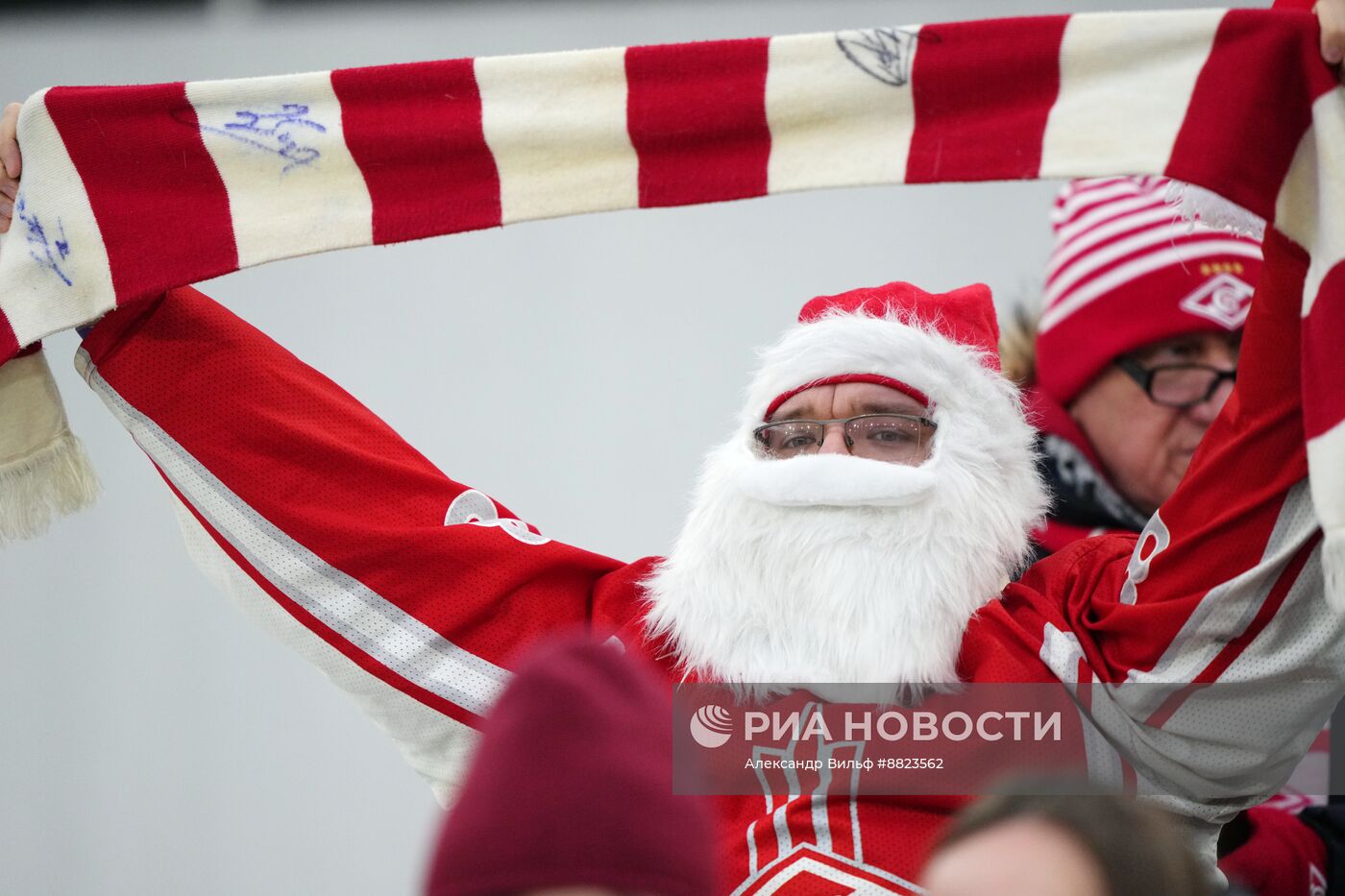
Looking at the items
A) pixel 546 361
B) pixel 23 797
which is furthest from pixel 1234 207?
pixel 23 797

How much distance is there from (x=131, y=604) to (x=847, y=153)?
5.91 ft

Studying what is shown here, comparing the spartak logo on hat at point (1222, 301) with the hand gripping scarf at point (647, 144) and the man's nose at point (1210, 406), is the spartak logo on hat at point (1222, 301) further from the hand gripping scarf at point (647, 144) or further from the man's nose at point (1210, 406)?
the hand gripping scarf at point (647, 144)

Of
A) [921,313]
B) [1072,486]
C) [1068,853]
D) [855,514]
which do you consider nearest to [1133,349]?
[1072,486]

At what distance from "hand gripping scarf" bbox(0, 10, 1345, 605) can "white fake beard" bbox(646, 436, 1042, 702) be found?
0.30 metres

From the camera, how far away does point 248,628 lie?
2.49 m

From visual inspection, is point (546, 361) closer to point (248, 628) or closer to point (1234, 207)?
point (248, 628)

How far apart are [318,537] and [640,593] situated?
31cm

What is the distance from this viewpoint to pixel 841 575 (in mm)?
1261

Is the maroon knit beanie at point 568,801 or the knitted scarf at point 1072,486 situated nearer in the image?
the maroon knit beanie at point 568,801

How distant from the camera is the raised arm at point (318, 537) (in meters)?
1.31

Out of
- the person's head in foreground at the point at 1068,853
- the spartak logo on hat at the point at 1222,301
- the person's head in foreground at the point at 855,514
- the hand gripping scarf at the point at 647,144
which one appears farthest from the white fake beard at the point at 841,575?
the spartak logo on hat at the point at 1222,301
